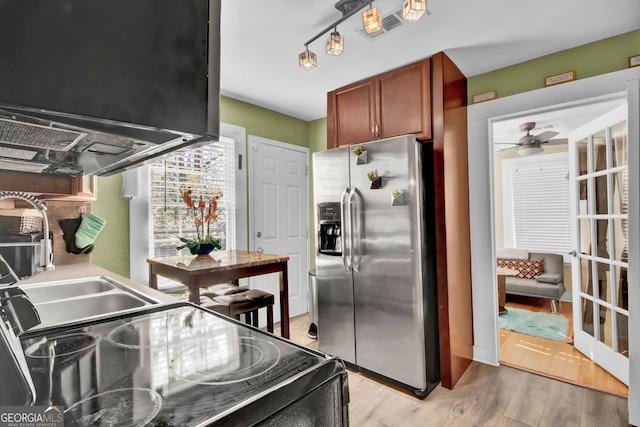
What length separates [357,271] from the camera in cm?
252

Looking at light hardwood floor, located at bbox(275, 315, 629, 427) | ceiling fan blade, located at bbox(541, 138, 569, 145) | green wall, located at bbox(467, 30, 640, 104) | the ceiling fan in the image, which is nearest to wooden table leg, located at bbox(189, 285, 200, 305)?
light hardwood floor, located at bbox(275, 315, 629, 427)

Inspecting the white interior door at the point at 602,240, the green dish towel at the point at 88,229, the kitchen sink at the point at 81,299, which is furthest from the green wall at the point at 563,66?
the green dish towel at the point at 88,229

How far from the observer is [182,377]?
0.68 metres

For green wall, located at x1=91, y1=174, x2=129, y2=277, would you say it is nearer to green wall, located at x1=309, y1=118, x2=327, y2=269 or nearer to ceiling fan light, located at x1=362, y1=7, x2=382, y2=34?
green wall, located at x1=309, y1=118, x2=327, y2=269

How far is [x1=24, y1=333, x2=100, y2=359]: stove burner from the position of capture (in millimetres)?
780

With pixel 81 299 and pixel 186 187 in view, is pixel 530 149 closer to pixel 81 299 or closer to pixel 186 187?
pixel 186 187

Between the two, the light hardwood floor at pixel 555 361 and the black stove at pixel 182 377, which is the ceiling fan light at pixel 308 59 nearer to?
the black stove at pixel 182 377

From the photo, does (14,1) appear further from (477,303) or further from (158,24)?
(477,303)

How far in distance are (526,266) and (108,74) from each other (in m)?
5.36

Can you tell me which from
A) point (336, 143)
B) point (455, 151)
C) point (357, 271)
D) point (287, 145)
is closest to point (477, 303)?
point (357, 271)

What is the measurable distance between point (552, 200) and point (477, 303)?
3.29m

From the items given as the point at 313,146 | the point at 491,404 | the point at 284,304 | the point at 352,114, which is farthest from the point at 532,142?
the point at 284,304

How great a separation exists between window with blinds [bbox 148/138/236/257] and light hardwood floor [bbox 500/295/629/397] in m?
2.86

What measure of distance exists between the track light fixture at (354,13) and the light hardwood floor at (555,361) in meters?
2.76
